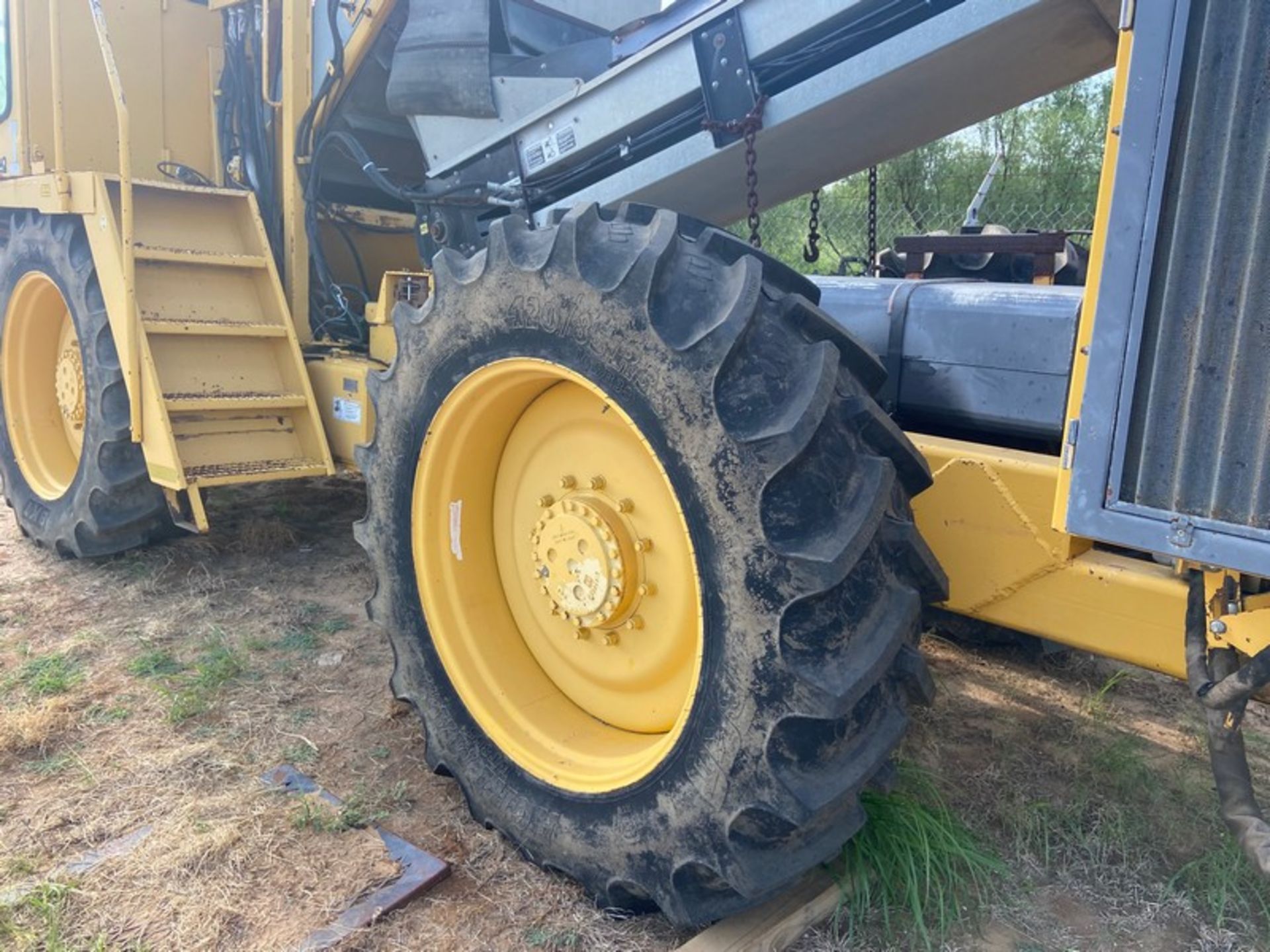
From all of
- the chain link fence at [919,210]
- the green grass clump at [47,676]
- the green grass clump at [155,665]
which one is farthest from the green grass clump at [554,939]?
the chain link fence at [919,210]

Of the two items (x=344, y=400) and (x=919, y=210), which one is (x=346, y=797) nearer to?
(x=344, y=400)

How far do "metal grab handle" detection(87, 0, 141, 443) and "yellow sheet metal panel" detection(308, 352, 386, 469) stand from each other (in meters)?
0.64

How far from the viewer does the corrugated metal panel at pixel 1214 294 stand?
Result: 1348mm

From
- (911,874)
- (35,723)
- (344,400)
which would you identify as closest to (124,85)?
(344,400)

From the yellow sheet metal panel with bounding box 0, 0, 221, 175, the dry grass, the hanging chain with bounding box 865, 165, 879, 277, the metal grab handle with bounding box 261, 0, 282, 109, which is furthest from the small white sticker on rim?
the yellow sheet metal panel with bounding box 0, 0, 221, 175

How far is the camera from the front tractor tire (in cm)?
178

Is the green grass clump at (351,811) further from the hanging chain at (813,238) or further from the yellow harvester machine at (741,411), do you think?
the hanging chain at (813,238)

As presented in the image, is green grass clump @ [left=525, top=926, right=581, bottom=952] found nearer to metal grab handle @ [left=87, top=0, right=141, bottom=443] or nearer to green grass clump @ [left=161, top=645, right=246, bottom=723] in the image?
green grass clump @ [left=161, top=645, right=246, bottom=723]

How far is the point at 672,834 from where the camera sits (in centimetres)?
196

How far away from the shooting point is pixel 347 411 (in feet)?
12.9

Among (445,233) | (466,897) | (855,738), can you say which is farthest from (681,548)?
(445,233)

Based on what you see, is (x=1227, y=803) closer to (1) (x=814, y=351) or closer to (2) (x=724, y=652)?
(2) (x=724, y=652)

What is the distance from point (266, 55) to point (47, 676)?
2599 mm

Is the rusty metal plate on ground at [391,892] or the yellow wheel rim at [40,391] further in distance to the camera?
the yellow wheel rim at [40,391]
